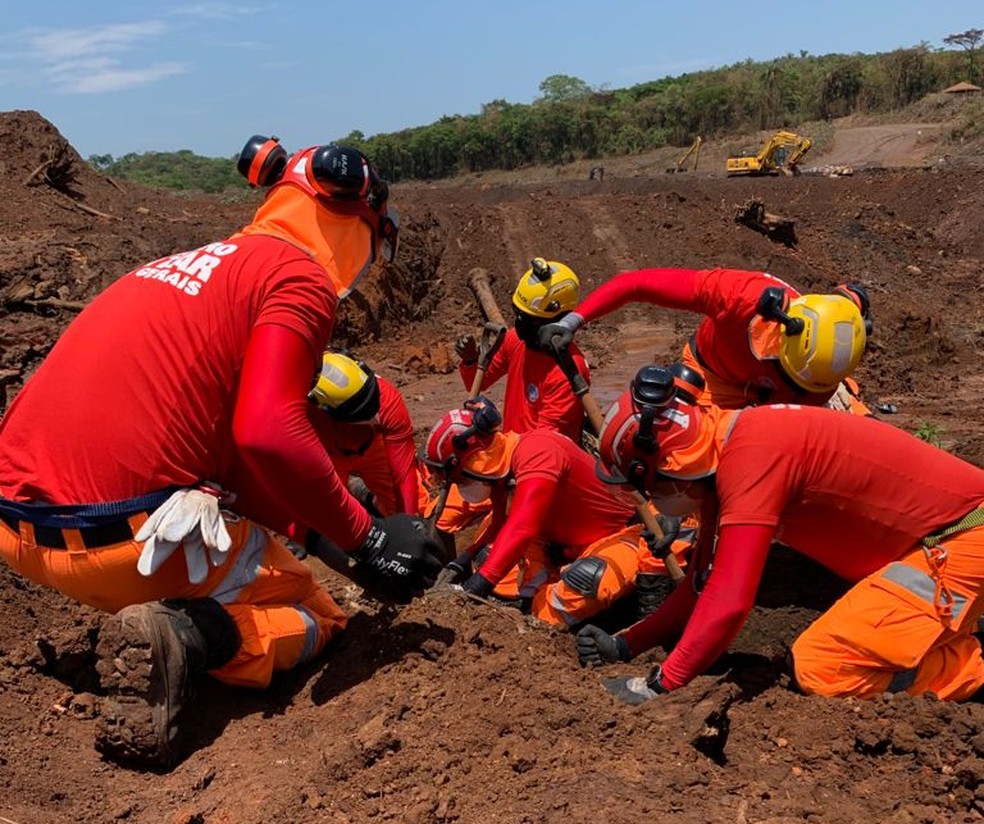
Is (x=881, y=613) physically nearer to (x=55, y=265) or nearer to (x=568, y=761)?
(x=568, y=761)

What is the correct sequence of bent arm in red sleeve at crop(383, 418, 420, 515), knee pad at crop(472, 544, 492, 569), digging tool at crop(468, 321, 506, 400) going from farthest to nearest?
digging tool at crop(468, 321, 506, 400), bent arm in red sleeve at crop(383, 418, 420, 515), knee pad at crop(472, 544, 492, 569)

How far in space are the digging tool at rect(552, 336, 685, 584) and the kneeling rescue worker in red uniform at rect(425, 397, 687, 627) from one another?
22 cm

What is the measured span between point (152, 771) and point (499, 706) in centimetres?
120

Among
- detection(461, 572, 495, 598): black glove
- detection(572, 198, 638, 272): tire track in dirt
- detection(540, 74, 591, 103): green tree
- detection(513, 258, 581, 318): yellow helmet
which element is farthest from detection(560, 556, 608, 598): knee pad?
detection(540, 74, 591, 103): green tree

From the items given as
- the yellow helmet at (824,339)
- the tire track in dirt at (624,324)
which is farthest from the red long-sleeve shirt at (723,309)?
the tire track in dirt at (624,324)

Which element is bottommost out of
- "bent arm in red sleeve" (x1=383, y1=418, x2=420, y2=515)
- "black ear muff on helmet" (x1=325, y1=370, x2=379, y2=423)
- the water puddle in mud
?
the water puddle in mud

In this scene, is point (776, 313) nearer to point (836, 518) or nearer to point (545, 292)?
point (836, 518)

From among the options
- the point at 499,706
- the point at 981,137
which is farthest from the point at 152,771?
the point at 981,137

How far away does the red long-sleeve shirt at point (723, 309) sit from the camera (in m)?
5.21

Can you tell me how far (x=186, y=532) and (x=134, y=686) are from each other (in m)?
0.55

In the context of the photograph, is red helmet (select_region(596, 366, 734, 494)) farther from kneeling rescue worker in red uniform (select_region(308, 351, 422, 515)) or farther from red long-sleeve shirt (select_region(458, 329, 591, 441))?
red long-sleeve shirt (select_region(458, 329, 591, 441))

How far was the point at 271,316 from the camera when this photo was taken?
3.05 m

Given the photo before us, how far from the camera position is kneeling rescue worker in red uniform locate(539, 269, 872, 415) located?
4707mm

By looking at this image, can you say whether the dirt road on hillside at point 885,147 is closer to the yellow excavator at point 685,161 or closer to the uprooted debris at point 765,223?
the yellow excavator at point 685,161
